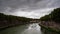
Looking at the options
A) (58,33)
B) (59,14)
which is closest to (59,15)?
(59,14)

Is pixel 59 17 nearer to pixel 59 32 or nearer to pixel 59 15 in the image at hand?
pixel 59 15

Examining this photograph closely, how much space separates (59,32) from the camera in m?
10.4

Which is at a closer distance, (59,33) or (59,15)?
(59,33)

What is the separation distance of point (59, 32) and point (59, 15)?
3744 mm

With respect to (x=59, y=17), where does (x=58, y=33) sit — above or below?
below

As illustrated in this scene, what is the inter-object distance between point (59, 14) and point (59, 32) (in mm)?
4042

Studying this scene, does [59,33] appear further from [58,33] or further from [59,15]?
[59,15]

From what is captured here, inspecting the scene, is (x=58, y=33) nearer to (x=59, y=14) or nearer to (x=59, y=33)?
(x=59, y=33)

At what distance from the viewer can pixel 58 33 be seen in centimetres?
1048

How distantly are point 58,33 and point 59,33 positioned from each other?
174 mm

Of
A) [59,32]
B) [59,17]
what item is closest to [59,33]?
[59,32]

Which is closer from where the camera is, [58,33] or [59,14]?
[58,33]

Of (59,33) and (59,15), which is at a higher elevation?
(59,15)

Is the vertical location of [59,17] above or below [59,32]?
above
